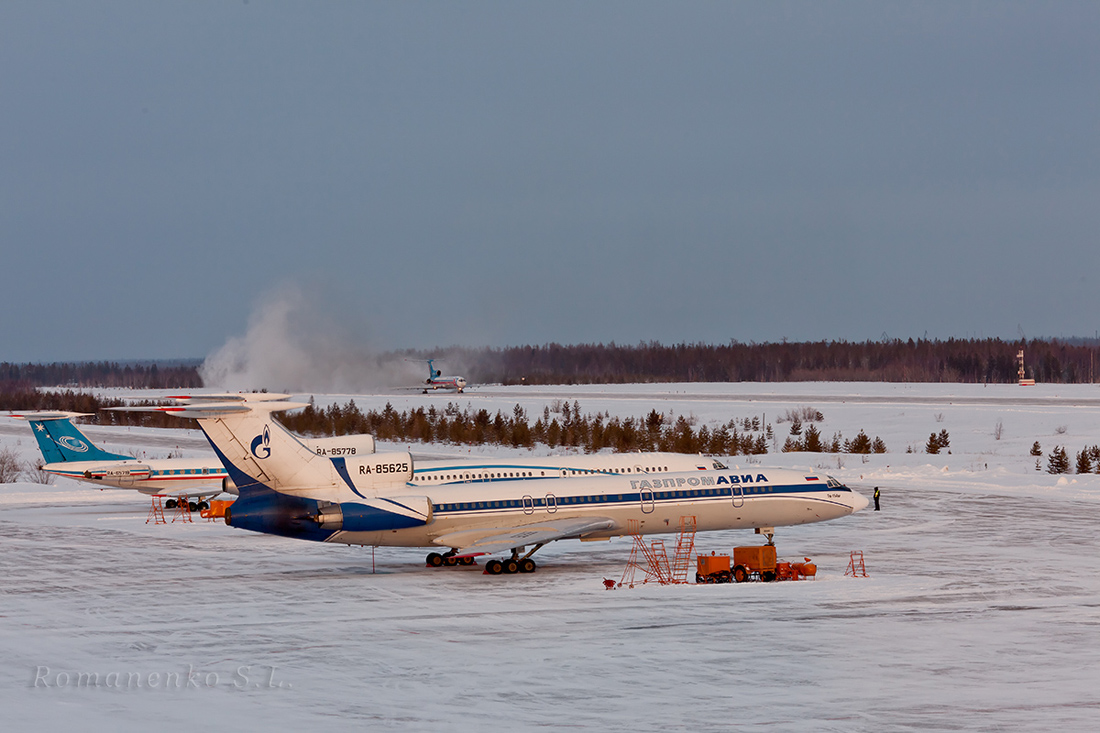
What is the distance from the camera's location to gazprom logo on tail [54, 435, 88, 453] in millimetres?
55037

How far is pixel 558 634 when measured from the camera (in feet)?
82.0

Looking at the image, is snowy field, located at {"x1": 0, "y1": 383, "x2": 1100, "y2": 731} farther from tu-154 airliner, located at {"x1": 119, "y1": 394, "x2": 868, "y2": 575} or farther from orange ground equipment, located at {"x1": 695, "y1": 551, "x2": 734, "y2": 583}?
tu-154 airliner, located at {"x1": 119, "y1": 394, "x2": 868, "y2": 575}

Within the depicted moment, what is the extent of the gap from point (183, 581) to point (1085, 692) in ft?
82.2

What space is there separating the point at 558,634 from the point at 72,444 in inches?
1533

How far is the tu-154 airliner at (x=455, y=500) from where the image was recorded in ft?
106

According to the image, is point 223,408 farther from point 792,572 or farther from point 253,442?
point 792,572

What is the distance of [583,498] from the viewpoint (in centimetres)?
3559

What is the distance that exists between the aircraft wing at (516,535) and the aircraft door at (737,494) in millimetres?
4462

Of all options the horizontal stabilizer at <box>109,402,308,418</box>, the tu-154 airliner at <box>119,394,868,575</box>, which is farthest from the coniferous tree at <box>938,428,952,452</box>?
the horizontal stabilizer at <box>109,402,308,418</box>

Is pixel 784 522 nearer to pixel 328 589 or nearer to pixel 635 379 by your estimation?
pixel 328 589

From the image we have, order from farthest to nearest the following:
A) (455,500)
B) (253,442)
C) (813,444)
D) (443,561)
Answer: (813,444), (443,561), (455,500), (253,442)

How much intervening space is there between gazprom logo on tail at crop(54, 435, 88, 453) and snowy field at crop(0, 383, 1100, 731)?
7.39 meters

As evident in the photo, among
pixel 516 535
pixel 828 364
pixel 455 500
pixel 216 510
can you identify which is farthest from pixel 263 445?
pixel 828 364

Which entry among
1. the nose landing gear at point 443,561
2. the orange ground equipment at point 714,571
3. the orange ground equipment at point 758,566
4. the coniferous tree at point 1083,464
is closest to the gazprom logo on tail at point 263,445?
the nose landing gear at point 443,561
